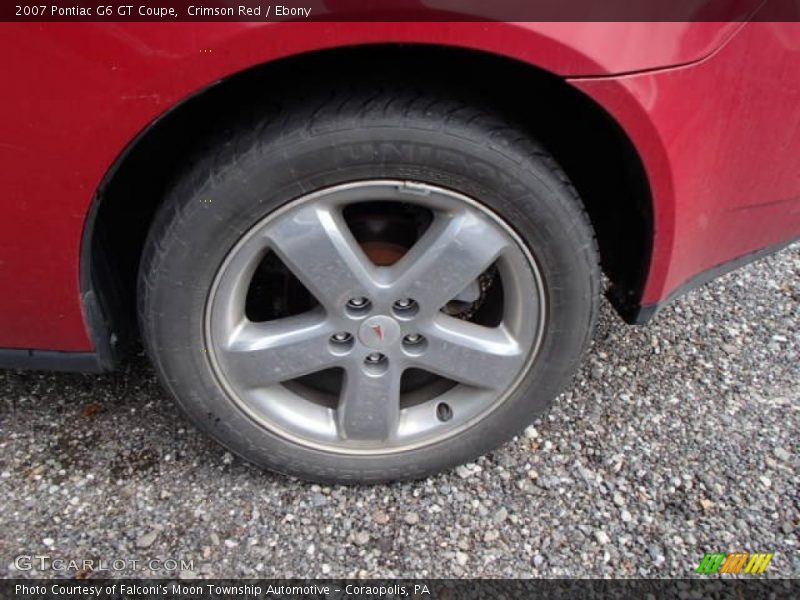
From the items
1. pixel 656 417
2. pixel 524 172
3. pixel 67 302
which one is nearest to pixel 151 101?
pixel 67 302

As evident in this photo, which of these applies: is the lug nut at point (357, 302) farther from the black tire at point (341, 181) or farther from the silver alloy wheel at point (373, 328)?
the black tire at point (341, 181)

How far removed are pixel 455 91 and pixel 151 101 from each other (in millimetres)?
622

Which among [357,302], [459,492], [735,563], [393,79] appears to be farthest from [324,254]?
[735,563]

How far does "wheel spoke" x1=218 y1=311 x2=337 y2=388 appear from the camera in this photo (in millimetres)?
1748

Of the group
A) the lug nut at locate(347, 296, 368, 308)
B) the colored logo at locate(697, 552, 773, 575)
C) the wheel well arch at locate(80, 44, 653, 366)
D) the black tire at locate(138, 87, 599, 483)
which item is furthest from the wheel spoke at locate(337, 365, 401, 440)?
the colored logo at locate(697, 552, 773, 575)

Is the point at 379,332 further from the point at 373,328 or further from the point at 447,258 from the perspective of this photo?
the point at 447,258

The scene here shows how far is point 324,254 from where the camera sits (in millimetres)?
1623

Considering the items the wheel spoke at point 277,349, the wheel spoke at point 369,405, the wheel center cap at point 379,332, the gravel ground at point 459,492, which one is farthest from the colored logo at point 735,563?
the wheel spoke at point 277,349

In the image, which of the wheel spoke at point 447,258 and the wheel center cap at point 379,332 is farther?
the wheel center cap at point 379,332

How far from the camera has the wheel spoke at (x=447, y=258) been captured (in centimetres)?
162

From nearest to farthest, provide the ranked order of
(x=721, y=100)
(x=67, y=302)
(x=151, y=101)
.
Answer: (x=151, y=101) < (x=721, y=100) < (x=67, y=302)

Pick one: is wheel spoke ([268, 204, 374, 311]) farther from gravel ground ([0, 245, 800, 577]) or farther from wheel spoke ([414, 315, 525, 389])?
gravel ground ([0, 245, 800, 577])

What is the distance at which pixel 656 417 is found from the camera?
221 centimetres

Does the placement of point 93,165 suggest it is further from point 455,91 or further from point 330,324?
point 455,91
